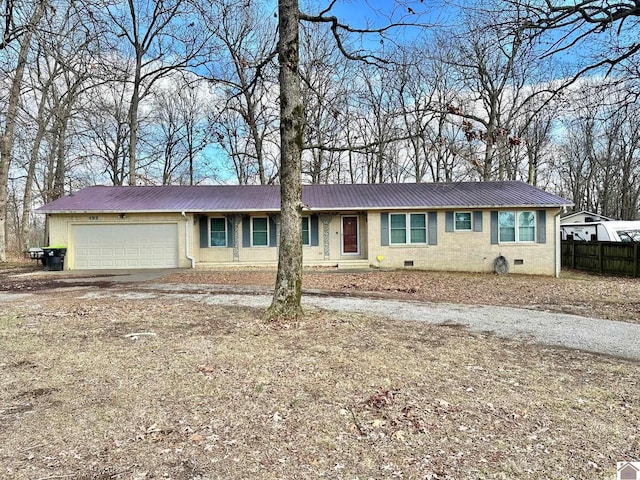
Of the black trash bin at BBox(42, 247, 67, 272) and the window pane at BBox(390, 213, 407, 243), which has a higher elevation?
the window pane at BBox(390, 213, 407, 243)

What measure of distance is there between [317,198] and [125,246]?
25.2ft

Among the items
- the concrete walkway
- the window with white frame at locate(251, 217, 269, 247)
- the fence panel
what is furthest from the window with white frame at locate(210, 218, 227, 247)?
the fence panel

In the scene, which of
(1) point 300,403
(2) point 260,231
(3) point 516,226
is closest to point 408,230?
(3) point 516,226

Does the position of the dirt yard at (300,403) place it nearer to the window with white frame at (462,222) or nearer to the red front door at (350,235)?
the red front door at (350,235)

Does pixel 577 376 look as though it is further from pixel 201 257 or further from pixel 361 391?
pixel 201 257

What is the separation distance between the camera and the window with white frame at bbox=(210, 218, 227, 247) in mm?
16359

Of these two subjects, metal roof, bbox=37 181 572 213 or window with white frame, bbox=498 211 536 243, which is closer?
metal roof, bbox=37 181 572 213

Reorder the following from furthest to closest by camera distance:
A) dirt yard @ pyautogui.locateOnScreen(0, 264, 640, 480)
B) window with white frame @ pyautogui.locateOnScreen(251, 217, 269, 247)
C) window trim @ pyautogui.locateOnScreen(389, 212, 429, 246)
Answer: window with white frame @ pyautogui.locateOnScreen(251, 217, 269, 247), window trim @ pyautogui.locateOnScreen(389, 212, 429, 246), dirt yard @ pyautogui.locateOnScreen(0, 264, 640, 480)

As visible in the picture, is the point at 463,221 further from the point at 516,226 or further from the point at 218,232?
the point at 218,232

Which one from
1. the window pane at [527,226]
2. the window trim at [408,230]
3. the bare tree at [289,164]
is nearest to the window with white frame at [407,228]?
the window trim at [408,230]

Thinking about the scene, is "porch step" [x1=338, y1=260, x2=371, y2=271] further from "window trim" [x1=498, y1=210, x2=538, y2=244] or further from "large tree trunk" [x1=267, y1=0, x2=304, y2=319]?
"large tree trunk" [x1=267, y1=0, x2=304, y2=319]

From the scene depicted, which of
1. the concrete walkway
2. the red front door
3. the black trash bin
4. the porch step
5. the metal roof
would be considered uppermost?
the metal roof

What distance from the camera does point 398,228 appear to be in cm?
1596

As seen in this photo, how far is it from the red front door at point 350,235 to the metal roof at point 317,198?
0.85 m
